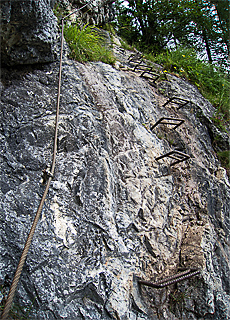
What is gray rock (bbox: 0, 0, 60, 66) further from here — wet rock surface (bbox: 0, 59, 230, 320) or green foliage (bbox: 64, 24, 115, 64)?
green foliage (bbox: 64, 24, 115, 64)

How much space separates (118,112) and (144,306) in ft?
6.48

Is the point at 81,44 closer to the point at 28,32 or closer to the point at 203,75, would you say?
the point at 28,32

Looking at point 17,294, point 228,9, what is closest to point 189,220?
point 17,294

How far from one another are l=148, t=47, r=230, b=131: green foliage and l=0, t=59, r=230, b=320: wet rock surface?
223cm

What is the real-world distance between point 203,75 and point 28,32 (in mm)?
4060

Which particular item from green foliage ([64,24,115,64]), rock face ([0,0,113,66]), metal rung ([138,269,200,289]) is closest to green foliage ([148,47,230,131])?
green foliage ([64,24,115,64])

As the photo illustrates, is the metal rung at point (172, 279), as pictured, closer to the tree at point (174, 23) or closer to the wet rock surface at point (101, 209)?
the wet rock surface at point (101, 209)

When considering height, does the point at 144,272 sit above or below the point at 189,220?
below

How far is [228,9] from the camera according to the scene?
22.3 ft

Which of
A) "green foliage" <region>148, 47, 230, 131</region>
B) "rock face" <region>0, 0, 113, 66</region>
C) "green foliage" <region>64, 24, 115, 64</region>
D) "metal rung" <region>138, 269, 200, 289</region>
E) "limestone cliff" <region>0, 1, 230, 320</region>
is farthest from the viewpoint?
"green foliage" <region>148, 47, 230, 131</region>

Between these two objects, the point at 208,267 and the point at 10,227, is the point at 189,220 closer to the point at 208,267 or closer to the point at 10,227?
the point at 208,267

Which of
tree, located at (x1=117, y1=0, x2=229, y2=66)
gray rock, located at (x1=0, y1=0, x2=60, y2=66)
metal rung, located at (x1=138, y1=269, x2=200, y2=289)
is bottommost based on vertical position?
metal rung, located at (x1=138, y1=269, x2=200, y2=289)

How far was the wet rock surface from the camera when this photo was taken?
1455mm

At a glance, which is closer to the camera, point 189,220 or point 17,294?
point 17,294
